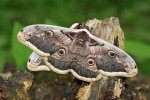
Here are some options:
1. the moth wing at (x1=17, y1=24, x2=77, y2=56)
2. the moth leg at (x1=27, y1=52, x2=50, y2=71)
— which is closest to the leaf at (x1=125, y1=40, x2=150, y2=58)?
the moth wing at (x1=17, y1=24, x2=77, y2=56)

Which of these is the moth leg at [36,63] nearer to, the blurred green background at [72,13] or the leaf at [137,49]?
the leaf at [137,49]

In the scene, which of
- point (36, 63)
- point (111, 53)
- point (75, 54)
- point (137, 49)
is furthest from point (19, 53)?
point (137, 49)

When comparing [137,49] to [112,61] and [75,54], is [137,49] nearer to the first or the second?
[112,61]

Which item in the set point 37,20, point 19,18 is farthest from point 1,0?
point 37,20

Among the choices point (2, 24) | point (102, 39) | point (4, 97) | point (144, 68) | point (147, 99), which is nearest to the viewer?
point (4, 97)

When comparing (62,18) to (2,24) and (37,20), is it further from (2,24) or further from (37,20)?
(2,24)

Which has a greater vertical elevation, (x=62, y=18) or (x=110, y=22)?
(x=62, y=18)

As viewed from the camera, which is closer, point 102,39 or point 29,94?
point 29,94
